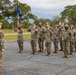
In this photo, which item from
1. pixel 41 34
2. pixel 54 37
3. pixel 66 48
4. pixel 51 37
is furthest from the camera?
pixel 41 34

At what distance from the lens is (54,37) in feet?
58.6

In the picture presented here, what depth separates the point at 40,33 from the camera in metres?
18.2

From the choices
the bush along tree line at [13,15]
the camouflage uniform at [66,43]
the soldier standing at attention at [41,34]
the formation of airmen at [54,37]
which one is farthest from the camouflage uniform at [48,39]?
the bush along tree line at [13,15]

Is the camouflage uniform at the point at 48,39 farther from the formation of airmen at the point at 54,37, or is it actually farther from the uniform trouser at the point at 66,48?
the uniform trouser at the point at 66,48

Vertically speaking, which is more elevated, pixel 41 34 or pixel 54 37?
pixel 41 34

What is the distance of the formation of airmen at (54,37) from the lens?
613 inches

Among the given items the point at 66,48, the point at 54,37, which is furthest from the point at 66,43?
the point at 54,37

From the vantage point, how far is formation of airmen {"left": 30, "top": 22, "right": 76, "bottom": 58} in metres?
15.6

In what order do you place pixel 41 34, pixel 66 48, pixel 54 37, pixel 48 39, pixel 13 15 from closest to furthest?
pixel 66 48 → pixel 48 39 → pixel 54 37 → pixel 41 34 → pixel 13 15

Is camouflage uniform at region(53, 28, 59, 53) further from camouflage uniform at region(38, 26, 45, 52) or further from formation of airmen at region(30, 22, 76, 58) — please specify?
camouflage uniform at region(38, 26, 45, 52)

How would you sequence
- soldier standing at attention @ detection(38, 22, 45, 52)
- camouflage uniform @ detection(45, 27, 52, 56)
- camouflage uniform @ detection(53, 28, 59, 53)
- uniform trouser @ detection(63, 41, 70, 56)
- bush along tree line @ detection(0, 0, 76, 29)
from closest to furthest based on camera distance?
1. uniform trouser @ detection(63, 41, 70, 56)
2. camouflage uniform @ detection(45, 27, 52, 56)
3. camouflage uniform @ detection(53, 28, 59, 53)
4. soldier standing at attention @ detection(38, 22, 45, 52)
5. bush along tree line @ detection(0, 0, 76, 29)

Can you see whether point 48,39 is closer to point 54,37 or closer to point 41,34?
point 54,37

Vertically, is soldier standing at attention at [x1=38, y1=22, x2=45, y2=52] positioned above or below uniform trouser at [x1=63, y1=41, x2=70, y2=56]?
above

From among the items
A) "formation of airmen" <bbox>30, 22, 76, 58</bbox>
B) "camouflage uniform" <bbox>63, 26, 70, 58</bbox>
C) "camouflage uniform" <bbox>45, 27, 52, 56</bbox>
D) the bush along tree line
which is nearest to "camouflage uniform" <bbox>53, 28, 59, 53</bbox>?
"formation of airmen" <bbox>30, 22, 76, 58</bbox>
